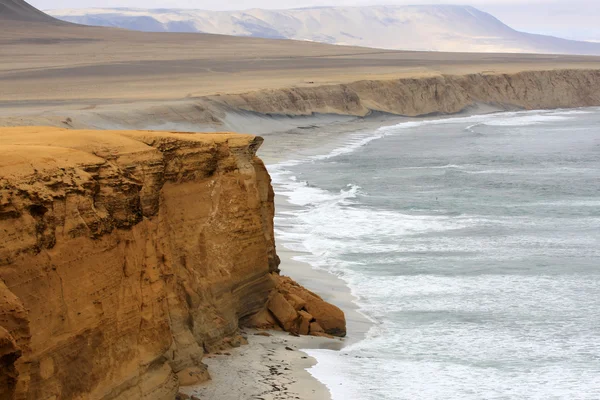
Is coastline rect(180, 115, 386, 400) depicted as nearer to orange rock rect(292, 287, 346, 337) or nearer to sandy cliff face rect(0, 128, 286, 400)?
orange rock rect(292, 287, 346, 337)

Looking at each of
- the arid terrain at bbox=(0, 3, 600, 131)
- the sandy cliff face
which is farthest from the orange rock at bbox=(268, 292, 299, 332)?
the arid terrain at bbox=(0, 3, 600, 131)

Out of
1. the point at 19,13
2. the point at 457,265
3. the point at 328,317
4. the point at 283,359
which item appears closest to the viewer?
the point at 283,359

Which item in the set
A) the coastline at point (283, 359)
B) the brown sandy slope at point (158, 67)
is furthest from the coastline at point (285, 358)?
the brown sandy slope at point (158, 67)

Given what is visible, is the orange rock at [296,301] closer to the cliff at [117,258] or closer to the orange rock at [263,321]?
the orange rock at [263,321]

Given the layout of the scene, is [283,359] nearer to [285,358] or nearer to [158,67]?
[285,358]

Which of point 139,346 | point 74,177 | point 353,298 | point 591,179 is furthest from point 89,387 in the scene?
point 591,179

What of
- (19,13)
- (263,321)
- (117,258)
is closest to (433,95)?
(263,321)
